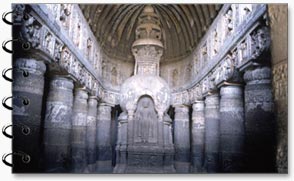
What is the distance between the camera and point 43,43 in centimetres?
593

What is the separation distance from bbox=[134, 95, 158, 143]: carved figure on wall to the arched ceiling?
3.07 feet

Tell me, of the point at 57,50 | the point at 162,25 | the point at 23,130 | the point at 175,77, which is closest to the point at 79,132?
the point at 23,130

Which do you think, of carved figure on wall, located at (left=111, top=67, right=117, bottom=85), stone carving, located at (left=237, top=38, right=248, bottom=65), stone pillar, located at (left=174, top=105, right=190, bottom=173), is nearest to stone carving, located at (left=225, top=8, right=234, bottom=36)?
stone carving, located at (left=237, top=38, right=248, bottom=65)

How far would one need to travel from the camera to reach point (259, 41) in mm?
5793

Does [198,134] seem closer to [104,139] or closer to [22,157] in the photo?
[104,139]

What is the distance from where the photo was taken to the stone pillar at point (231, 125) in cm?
635

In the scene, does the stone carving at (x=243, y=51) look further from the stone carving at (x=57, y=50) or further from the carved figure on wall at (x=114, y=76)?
the stone carving at (x=57, y=50)

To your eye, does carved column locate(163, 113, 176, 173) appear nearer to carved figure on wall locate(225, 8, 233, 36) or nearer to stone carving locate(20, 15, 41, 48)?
carved figure on wall locate(225, 8, 233, 36)

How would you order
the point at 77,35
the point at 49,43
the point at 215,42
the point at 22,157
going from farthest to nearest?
the point at 215,42 < the point at 77,35 < the point at 49,43 < the point at 22,157

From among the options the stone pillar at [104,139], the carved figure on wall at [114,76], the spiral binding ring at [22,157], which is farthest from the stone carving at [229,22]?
the spiral binding ring at [22,157]

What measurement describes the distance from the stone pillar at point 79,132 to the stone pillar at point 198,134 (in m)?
1.93

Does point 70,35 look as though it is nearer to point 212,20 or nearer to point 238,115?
point 212,20

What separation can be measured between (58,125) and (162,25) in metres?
2.76

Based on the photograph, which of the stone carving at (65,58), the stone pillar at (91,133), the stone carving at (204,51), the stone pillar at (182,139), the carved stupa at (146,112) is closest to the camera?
the stone pillar at (91,133)
